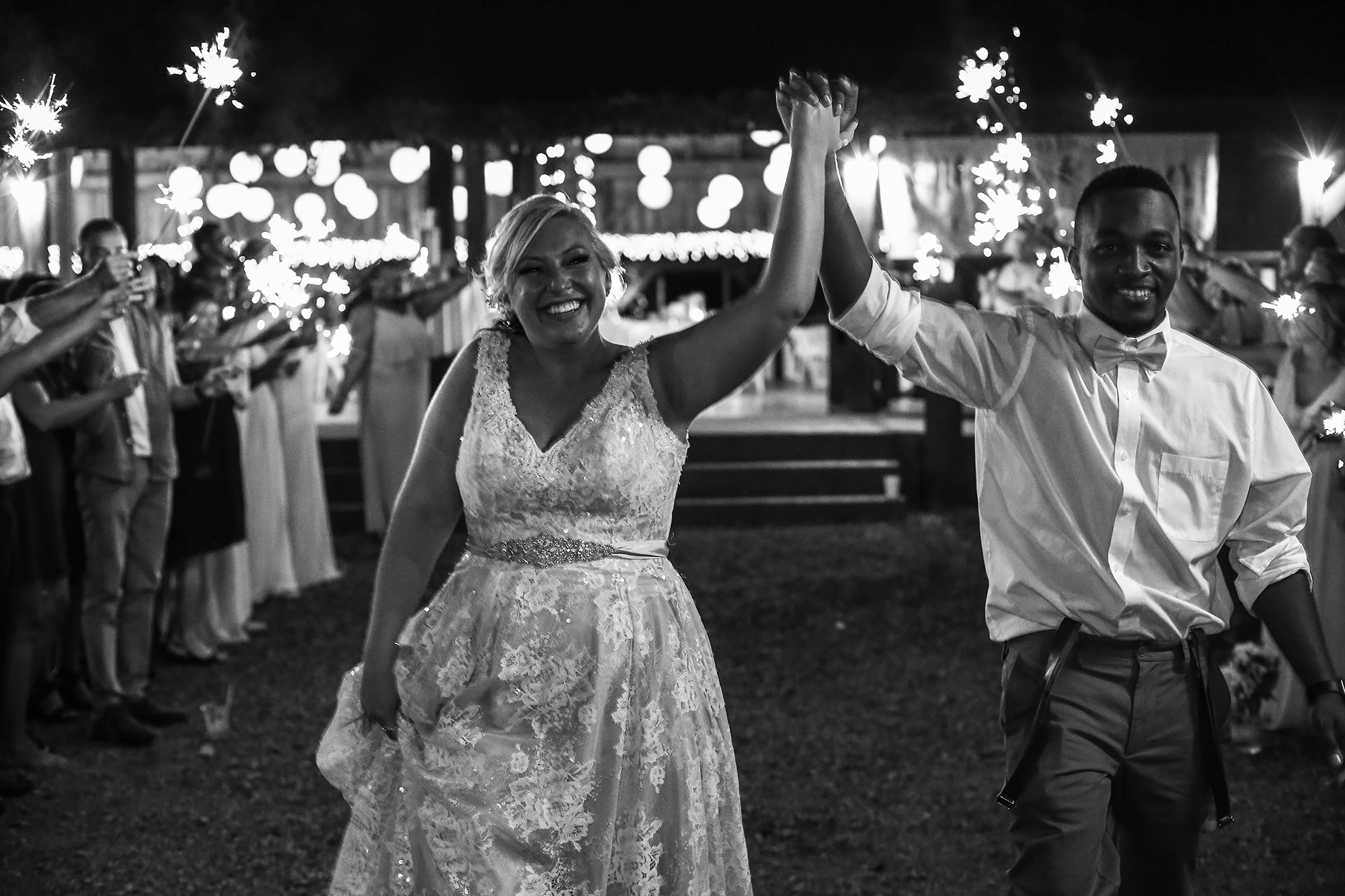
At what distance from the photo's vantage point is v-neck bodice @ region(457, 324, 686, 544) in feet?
10.2

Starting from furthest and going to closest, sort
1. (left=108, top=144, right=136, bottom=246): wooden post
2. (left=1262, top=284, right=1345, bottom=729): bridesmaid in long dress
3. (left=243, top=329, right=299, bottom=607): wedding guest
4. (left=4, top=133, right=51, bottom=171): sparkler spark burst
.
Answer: (left=108, top=144, right=136, bottom=246): wooden post, (left=243, top=329, right=299, bottom=607): wedding guest, (left=1262, top=284, right=1345, bottom=729): bridesmaid in long dress, (left=4, top=133, right=51, bottom=171): sparkler spark burst

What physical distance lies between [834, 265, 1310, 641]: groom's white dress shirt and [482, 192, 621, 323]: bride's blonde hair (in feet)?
1.91

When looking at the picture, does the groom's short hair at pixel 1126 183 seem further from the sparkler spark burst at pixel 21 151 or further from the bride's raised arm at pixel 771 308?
the sparkler spark burst at pixel 21 151

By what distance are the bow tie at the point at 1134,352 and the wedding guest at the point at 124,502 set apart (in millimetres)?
4310

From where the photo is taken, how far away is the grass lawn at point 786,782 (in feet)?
15.7

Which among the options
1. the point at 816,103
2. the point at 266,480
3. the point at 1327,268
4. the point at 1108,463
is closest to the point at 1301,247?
the point at 1327,268

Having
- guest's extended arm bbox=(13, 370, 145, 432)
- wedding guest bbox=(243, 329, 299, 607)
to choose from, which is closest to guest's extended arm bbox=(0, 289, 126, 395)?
guest's extended arm bbox=(13, 370, 145, 432)

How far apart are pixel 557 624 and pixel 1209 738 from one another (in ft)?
4.43

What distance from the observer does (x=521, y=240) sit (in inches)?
126

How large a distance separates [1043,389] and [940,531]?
30.0 ft

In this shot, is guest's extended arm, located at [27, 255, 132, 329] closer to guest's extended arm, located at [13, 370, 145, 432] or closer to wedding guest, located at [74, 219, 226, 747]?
guest's extended arm, located at [13, 370, 145, 432]

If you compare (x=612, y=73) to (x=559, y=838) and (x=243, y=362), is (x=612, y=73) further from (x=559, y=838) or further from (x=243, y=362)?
(x=559, y=838)

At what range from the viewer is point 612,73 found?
8062mm

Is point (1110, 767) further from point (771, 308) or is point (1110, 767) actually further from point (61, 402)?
point (61, 402)
